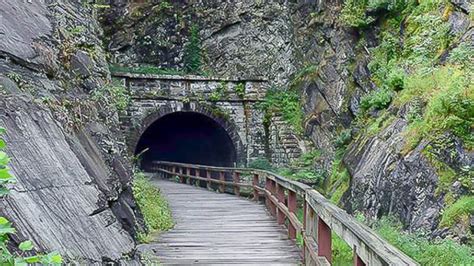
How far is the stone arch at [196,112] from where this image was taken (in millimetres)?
17625

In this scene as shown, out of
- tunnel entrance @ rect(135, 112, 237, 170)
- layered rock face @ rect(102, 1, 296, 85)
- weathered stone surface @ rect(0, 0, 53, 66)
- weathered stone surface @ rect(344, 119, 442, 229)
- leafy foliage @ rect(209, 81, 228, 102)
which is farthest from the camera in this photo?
tunnel entrance @ rect(135, 112, 237, 170)

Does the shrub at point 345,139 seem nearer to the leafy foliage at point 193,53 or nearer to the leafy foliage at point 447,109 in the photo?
the leafy foliage at point 447,109

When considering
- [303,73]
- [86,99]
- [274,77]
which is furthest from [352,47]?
[86,99]

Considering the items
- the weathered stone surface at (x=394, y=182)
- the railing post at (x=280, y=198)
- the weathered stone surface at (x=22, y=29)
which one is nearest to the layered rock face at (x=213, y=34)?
the weathered stone surface at (x=394, y=182)

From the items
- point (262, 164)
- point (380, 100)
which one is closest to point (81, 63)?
point (380, 100)

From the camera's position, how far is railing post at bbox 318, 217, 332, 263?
359cm

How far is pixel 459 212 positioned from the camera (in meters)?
5.75

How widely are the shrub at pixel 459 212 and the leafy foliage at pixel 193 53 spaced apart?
14.3 metres

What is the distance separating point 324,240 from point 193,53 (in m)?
16.5

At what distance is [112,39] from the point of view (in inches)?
784

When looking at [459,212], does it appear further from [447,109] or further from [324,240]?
[324,240]

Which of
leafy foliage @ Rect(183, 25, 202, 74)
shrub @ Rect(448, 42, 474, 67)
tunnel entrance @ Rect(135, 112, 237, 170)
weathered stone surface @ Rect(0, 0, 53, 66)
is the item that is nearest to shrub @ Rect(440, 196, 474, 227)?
shrub @ Rect(448, 42, 474, 67)

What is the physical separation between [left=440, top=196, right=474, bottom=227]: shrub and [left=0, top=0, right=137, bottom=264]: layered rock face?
347cm

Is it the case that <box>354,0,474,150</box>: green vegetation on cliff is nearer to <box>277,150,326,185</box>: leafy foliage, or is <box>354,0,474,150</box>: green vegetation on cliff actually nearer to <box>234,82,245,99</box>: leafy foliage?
<box>277,150,326,185</box>: leafy foliage
